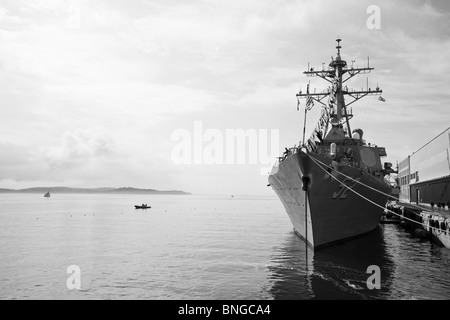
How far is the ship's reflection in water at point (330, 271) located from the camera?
43.3ft

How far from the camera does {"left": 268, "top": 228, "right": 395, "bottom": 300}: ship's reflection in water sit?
13188mm

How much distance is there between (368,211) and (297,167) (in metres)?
8.87

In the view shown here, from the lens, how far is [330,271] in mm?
16078

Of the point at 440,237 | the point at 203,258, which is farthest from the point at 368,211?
the point at 203,258

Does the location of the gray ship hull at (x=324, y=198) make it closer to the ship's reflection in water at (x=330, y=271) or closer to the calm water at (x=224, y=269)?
the ship's reflection in water at (x=330, y=271)

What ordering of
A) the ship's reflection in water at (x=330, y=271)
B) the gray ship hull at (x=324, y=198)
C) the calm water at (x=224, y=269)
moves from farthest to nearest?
1. the gray ship hull at (x=324, y=198)
2. the calm water at (x=224, y=269)
3. the ship's reflection in water at (x=330, y=271)

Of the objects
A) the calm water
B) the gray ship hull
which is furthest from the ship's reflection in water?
the gray ship hull

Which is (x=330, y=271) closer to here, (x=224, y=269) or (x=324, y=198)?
(x=324, y=198)

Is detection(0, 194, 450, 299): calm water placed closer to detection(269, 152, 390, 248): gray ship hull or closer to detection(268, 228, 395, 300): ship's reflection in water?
detection(268, 228, 395, 300): ship's reflection in water

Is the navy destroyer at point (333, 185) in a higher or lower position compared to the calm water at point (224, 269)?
higher

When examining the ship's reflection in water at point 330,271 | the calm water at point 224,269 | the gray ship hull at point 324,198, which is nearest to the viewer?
the ship's reflection in water at point 330,271

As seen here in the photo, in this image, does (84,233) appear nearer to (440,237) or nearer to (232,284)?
(232,284)

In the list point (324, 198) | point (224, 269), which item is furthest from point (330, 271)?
point (224, 269)

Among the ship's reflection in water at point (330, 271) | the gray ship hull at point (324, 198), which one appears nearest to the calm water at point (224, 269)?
the ship's reflection in water at point (330, 271)
